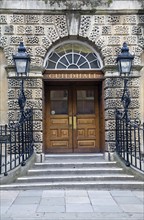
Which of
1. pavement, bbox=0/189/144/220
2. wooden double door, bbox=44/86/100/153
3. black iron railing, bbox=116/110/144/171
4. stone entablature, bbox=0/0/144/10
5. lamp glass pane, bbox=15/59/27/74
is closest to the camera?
pavement, bbox=0/189/144/220

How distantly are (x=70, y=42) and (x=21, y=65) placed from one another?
2093mm

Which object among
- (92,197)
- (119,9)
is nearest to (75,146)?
(92,197)

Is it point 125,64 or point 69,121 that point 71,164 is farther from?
point 125,64

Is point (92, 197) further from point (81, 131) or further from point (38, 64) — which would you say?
point (38, 64)

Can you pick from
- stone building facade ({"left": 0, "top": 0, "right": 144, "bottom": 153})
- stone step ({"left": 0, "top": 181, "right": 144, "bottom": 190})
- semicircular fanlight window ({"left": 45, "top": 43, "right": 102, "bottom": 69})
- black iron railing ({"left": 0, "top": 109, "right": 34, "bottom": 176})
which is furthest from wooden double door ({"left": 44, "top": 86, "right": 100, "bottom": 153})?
stone step ({"left": 0, "top": 181, "right": 144, "bottom": 190})

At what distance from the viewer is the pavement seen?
534 centimetres

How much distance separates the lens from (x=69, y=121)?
34.5 ft

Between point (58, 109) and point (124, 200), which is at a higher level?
point (58, 109)

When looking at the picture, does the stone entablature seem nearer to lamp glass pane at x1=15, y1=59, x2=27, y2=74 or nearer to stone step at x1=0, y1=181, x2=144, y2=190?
lamp glass pane at x1=15, y1=59, x2=27, y2=74

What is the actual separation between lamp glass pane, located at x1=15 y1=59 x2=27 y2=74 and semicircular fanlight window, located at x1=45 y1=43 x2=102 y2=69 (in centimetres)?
142

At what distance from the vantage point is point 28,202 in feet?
20.7

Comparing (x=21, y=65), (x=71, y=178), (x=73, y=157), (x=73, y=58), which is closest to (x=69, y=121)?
(x=73, y=157)

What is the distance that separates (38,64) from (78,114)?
6.86 ft

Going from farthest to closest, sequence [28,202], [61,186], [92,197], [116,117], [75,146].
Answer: [75,146] < [116,117] < [61,186] < [92,197] < [28,202]
